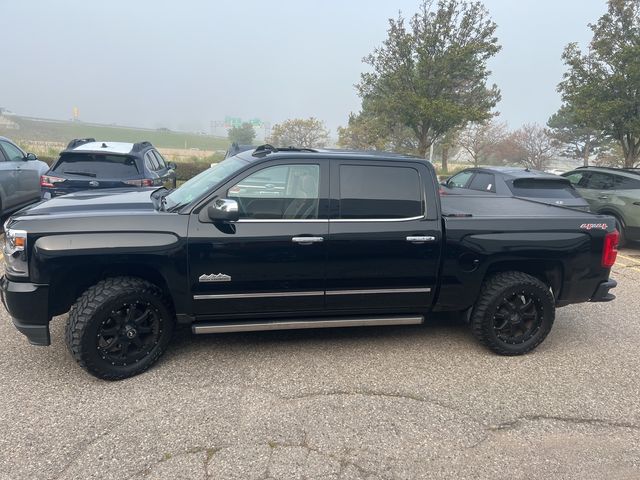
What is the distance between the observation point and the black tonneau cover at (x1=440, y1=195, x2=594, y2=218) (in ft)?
14.0

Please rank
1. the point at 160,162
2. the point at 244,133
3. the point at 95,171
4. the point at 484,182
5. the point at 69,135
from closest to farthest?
the point at 95,171, the point at 484,182, the point at 160,162, the point at 69,135, the point at 244,133

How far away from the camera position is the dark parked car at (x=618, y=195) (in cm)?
838

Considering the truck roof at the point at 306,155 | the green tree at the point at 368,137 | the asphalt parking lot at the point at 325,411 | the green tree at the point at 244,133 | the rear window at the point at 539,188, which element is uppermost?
the green tree at the point at 244,133

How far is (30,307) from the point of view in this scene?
334 centimetres

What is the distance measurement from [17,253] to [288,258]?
1.98 meters

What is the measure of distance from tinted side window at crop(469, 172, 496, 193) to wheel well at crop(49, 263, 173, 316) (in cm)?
580

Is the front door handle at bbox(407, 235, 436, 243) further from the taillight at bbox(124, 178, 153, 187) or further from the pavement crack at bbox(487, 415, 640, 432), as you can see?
the taillight at bbox(124, 178, 153, 187)

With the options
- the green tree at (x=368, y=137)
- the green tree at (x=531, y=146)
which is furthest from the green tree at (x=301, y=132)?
the green tree at (x=531, y=146)

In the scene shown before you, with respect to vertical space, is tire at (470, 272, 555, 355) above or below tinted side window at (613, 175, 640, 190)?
below

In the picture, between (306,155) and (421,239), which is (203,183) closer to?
(306,155)

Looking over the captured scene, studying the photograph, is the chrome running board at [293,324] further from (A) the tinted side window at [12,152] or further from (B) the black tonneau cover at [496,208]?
(A) the tinted side window at [12,152]

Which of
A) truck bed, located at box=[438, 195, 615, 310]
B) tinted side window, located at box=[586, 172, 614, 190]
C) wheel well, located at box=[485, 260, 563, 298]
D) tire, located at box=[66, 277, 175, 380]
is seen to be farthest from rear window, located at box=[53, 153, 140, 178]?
tinted side window, located at box=[586, 172, 614, 190]

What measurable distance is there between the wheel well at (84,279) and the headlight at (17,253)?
233mm

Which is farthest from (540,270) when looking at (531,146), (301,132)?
(531,146)
